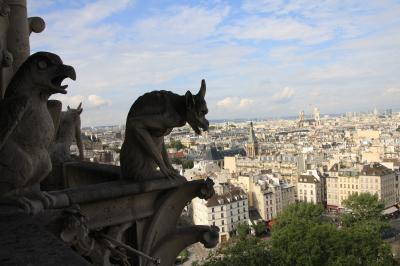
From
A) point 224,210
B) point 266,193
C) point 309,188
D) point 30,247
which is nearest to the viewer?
point 30,247

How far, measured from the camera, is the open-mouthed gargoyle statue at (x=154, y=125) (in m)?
3.60

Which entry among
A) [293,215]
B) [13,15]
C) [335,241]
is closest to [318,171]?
[293,215]

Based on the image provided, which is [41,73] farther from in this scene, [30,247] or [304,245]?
[304,245]

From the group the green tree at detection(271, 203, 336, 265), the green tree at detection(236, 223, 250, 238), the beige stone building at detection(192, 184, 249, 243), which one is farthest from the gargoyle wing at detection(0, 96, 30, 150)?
the beige stone building at detection(192, 184, 249, 243)

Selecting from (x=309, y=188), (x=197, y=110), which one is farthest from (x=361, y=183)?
(x=197, y=110)

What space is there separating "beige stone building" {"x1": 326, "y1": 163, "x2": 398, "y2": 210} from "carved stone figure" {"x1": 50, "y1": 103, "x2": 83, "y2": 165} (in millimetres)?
45704

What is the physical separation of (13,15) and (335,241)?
21294 mm

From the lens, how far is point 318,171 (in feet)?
179

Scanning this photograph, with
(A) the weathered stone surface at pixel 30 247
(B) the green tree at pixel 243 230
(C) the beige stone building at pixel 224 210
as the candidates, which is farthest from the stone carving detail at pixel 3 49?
(C) the beige stone building at pixel 224 210

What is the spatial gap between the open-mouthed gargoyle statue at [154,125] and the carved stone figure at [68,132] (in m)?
1.52

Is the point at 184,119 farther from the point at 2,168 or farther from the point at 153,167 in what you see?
the point at 2,168

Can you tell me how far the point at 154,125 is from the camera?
367cm

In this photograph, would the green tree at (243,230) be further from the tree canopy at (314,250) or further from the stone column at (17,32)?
the stone column at (17,32)

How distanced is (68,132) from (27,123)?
2.87 meters
